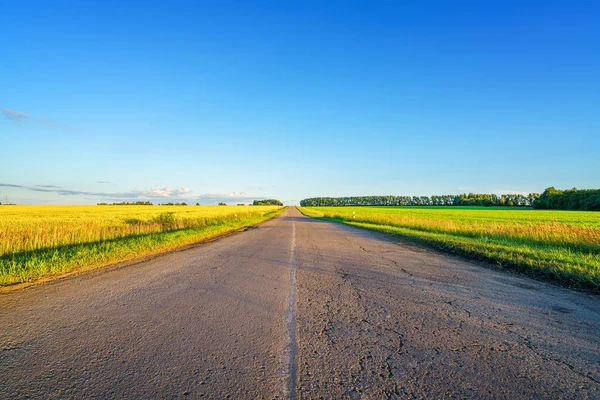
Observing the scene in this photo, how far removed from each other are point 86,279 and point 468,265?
32.3ft

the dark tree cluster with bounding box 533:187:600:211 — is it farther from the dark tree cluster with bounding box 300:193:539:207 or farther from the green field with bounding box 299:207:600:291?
the green field with bounding box 299:207:600:291

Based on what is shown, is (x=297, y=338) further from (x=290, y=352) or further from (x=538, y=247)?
(x=538, y=247)

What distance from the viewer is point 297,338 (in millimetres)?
3328

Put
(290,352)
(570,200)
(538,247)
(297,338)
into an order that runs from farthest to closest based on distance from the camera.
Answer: (570,200), (538,247), (297,338), (290,352)

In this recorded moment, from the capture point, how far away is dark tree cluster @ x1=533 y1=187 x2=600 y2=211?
64.4 metres

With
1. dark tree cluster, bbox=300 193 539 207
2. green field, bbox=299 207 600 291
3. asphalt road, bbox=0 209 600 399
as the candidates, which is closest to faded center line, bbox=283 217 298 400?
asphalt road, bbox=0 209 600 399

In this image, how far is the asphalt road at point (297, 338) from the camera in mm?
2451

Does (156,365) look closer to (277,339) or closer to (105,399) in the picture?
(105,399)

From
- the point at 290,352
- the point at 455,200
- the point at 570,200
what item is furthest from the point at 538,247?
the point at 455,200

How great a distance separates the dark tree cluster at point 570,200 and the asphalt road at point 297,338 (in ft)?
283

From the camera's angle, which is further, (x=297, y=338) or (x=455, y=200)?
(x=455, y=200)

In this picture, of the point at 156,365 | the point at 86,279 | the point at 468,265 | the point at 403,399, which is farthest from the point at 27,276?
the point at 468,265

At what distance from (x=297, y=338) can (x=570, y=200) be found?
9721 cm

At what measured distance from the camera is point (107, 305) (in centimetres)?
439
